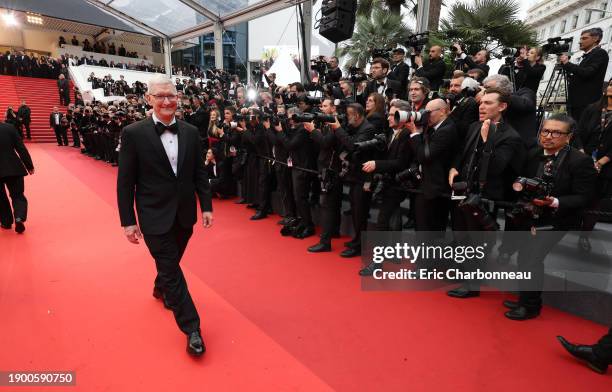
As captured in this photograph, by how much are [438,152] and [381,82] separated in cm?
230

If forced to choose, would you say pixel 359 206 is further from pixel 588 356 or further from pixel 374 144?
pixel 588 356

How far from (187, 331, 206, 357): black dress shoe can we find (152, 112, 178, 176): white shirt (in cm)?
102

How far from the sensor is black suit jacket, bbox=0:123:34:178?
412cm

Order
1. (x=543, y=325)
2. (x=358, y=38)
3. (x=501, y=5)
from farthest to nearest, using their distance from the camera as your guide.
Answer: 1. (x=358, y=38)
2. (x=501, y=5)
3. (x=543, y=325)

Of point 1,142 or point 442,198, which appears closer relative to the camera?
point 442,198

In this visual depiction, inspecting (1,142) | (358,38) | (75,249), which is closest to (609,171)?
(75,249)

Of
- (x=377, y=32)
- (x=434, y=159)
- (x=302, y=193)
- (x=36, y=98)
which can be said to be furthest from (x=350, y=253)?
(x=36, y=98)

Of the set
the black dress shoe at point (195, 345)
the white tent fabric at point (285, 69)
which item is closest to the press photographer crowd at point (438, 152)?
the black dress shoe at point (195, 345)

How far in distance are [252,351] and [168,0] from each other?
14515 mm

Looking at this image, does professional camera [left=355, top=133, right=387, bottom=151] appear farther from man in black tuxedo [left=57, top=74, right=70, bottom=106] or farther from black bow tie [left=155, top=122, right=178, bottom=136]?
man in black tuxedo [left=57, top=74, right=70, bottom=106]

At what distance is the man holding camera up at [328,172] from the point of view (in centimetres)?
374

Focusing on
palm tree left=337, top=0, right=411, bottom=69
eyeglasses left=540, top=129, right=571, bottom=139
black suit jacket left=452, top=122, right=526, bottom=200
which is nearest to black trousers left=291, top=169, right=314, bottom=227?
black suit jacket left=452, top=122, right=526, bottom=200

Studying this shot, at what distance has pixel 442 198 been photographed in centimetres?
320

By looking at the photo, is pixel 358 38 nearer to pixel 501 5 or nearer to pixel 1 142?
pixel 501 5
